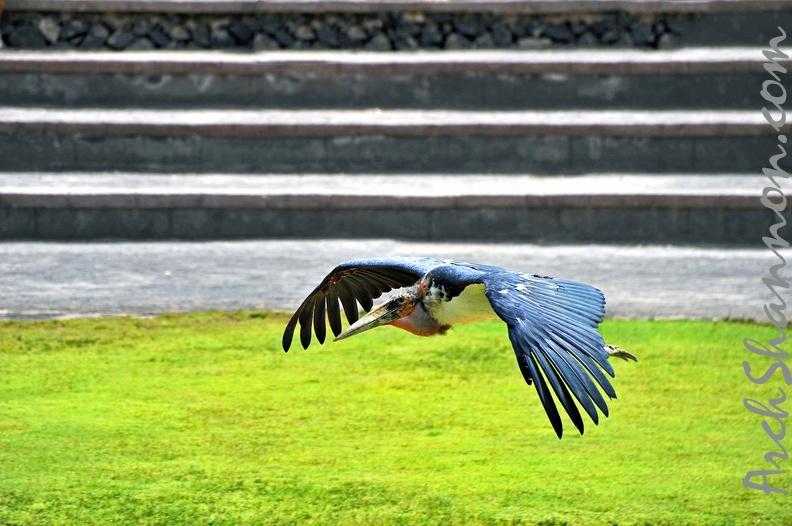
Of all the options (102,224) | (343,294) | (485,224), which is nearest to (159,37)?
(102,224)

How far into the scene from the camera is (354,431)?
6.14 metres

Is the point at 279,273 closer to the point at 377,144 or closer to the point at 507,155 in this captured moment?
the point at 377,144

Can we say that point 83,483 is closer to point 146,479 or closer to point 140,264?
point 146,479

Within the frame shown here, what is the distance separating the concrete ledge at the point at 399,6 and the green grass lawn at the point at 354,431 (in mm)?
4423

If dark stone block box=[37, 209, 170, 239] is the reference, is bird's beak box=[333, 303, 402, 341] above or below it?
above

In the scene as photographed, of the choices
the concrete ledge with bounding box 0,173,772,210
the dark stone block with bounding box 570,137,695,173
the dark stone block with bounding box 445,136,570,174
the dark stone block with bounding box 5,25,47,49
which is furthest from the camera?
the dark stone block with bounding box 5,25,47,49

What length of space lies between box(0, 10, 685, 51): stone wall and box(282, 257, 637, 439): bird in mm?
6610

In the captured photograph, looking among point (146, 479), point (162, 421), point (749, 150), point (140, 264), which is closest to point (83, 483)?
point (146, 479)

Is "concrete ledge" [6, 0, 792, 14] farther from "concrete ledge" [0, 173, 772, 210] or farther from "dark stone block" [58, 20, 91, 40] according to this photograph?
"concrete ledge" [0, 173, 772, 210]

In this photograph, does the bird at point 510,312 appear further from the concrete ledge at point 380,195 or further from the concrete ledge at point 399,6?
the concrete ledge at point 399,6

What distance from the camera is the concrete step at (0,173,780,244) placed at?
9.77m

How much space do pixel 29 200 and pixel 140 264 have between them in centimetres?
127

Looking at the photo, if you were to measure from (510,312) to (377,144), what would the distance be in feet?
22.0

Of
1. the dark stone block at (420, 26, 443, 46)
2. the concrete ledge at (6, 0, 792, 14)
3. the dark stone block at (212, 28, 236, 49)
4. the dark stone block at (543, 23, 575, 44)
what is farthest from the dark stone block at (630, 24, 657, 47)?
the dark stone block at (212, 28, 236, 49)
